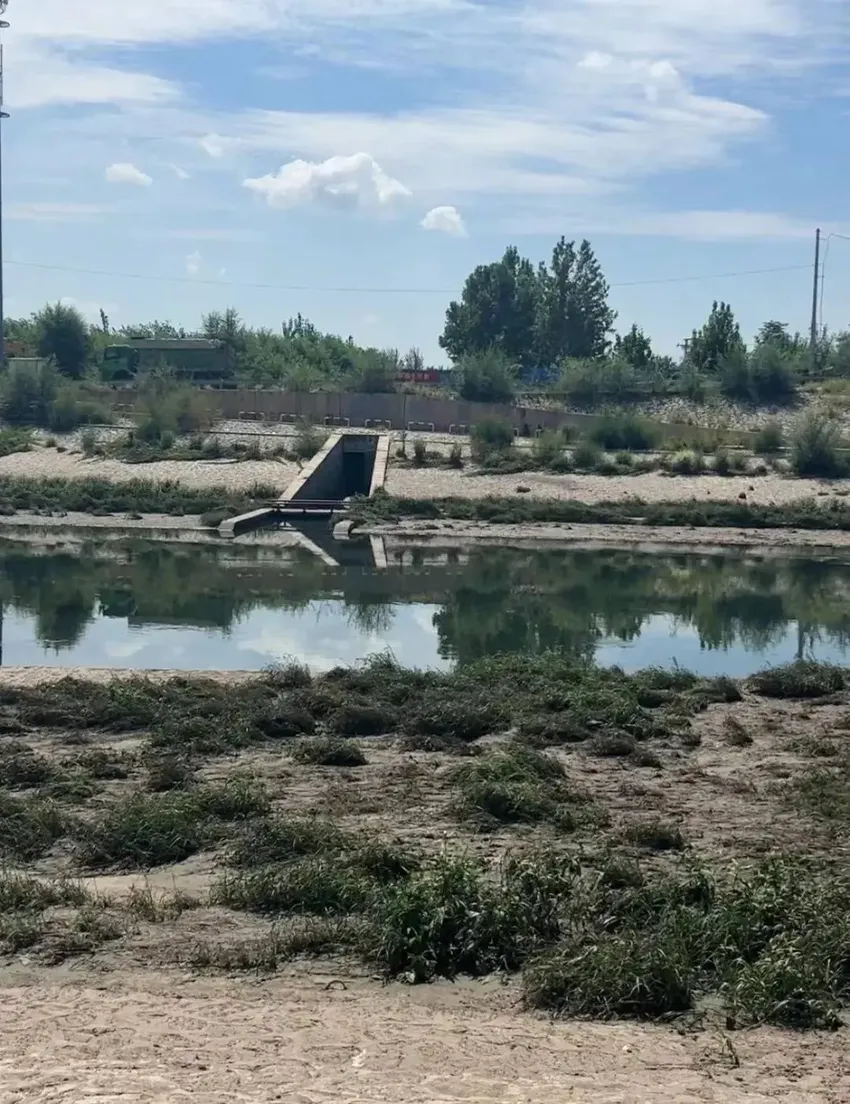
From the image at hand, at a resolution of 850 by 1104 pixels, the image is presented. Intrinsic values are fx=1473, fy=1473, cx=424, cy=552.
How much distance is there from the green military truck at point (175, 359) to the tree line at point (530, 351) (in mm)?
1798

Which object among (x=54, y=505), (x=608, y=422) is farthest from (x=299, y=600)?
(x=608, y=422)

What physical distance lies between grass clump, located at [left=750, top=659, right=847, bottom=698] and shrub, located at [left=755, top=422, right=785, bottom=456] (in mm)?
33943

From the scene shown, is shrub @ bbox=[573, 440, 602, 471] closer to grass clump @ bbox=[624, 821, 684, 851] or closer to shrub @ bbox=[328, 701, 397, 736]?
shrub @ bbox=[328, 701, 397, 736]

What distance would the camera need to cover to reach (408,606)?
93.1 ft

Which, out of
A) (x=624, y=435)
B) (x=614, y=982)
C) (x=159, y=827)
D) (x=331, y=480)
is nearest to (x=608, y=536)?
(x=331, y=480)

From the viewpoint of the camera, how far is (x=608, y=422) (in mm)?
53875

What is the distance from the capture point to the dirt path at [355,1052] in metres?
6.39

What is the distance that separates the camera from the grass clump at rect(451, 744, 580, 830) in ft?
37.4

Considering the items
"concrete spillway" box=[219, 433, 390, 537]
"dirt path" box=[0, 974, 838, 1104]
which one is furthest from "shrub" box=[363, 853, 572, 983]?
"concrete spillway" box=[219, 433, 390, 537]

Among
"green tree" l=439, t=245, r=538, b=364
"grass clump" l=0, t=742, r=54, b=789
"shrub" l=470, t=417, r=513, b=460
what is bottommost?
"grass clump" l=0, t=742, r=54, b=789

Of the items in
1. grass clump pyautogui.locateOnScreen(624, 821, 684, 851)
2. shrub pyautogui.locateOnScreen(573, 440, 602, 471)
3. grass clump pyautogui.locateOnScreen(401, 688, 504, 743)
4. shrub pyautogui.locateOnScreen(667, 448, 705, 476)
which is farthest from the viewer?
shrub pyautogui.locateOnScreen(573, 440, 602, 471)

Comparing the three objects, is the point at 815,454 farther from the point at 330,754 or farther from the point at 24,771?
the point at 24,771

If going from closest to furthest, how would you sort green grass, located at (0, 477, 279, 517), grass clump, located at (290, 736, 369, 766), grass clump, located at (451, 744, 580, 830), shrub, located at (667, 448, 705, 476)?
grass clump, located at (451, 744, 580, 830) → grass clump, located at (290, 736, 369, 766) → green grass, located at (0, 477, 279, 517) → shrub, located at (667, 448, 705, 476)

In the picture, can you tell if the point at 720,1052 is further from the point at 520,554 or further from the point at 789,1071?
the point at 520,554
